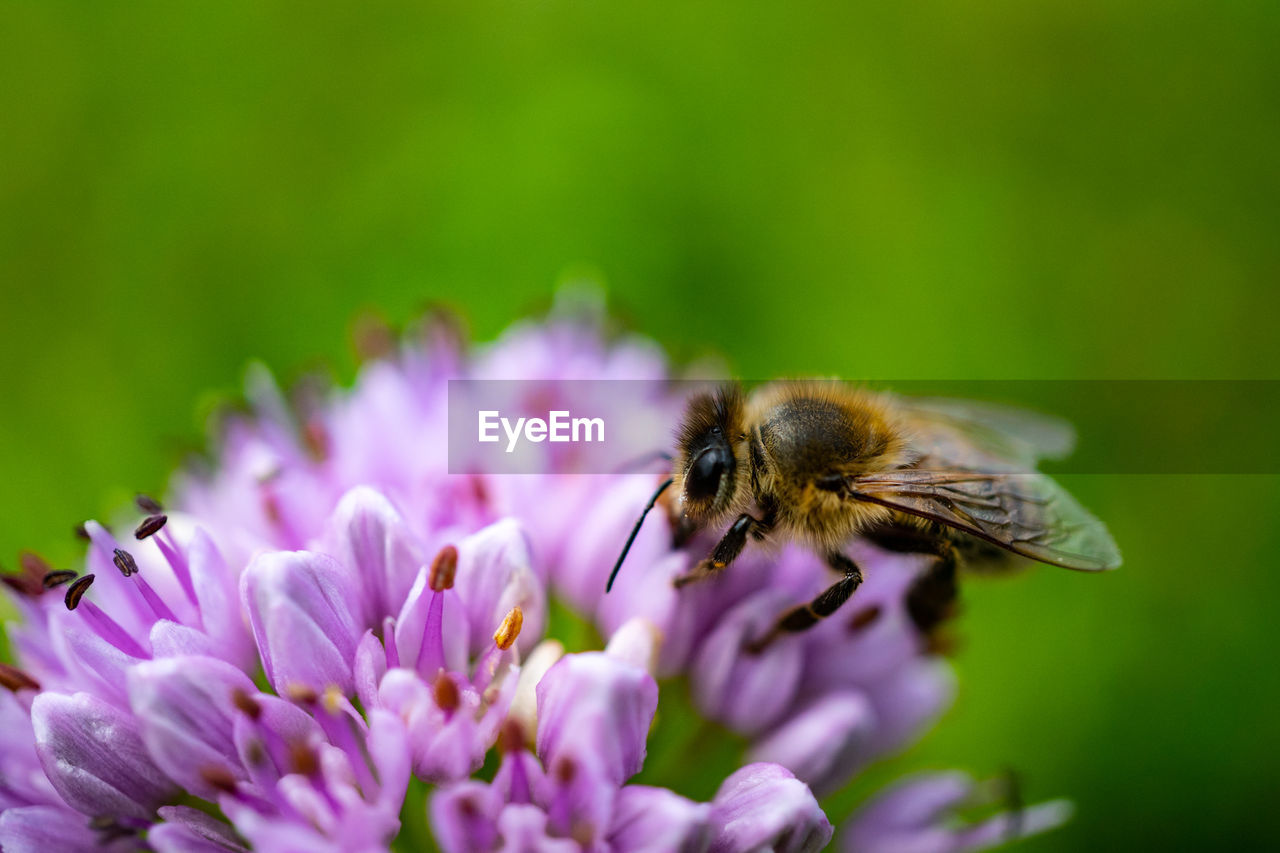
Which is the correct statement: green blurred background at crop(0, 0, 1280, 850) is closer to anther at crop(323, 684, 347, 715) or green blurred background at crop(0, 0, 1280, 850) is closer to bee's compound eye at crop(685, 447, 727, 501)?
bee's compound eye at crop(685, 447, 727, 501)

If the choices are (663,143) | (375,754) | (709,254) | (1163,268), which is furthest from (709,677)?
(1163,268)

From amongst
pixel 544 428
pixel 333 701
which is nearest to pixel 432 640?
pixel 333 701

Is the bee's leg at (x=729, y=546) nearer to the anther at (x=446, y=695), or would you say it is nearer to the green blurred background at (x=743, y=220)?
the anther at (x=446, y=695)

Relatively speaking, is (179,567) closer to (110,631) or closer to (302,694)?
(110,631)

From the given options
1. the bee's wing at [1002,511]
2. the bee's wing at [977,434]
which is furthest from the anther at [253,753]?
the bee's wing at [977,434]

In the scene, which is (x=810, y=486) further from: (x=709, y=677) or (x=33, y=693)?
(x=33, y=693)
